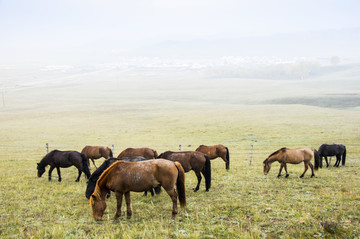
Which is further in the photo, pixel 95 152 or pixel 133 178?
pixel 95 152

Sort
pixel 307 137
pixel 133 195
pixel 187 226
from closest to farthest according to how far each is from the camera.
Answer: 1. pixel 187 226
2. pixel 133 195
3. pixel 307 137

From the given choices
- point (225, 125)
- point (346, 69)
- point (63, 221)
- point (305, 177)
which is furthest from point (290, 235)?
A: point (346, 69)

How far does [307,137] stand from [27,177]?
28189mm

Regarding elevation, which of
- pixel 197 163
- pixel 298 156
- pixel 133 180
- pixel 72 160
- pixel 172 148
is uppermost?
pixel 133 180

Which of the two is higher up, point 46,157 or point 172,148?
point 46,157

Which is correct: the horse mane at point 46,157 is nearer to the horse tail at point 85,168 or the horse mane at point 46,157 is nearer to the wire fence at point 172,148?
the horse tail at point 85,168

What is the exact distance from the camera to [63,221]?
7730 millimetres

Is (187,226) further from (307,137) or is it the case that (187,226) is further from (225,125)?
(225,125)

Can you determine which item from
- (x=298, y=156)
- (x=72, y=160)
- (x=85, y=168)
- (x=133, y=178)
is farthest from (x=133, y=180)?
(x=298, y=156)

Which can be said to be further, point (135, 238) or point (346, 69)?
point (346, 69)

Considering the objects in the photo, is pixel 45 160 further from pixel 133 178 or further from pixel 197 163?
pixel 197 163

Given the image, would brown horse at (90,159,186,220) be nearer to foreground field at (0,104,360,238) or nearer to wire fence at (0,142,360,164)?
foreground field at (0,104,360,238)

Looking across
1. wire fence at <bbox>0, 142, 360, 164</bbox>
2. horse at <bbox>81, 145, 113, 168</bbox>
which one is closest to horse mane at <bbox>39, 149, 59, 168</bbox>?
horse at <bbox>81, 145, 113, 168</bbox>

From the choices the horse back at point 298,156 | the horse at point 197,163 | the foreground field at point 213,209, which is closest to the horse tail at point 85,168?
the foreground field at point 213,209
